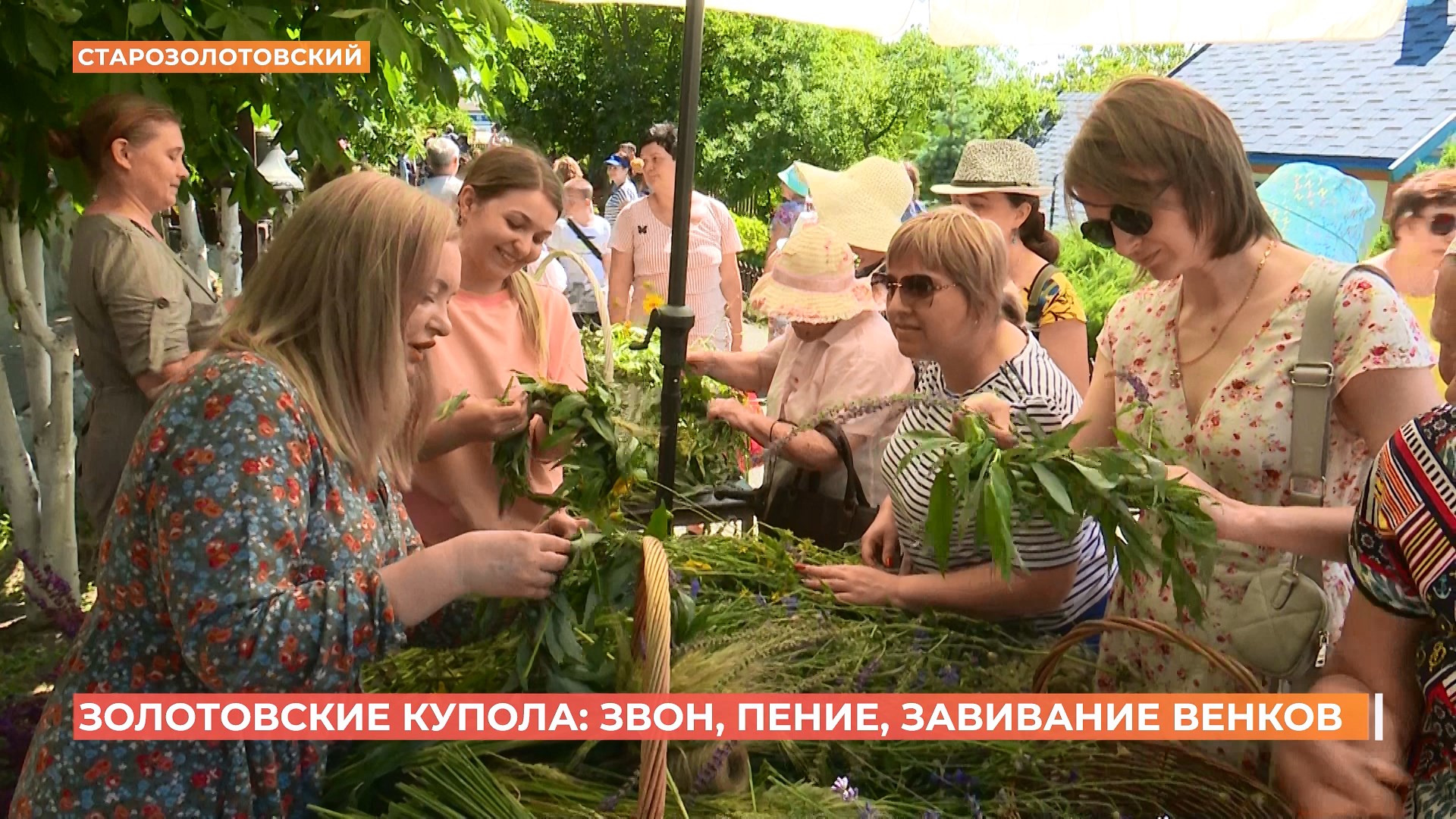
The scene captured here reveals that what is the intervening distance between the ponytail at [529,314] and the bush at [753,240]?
11262 mm

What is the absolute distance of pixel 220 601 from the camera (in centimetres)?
117

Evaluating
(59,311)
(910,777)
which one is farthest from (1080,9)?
(59,311)

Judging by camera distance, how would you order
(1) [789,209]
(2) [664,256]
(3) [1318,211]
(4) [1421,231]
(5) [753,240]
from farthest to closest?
(5) [753,240]
(1) [789,209]
(2) [664,256]
(3) [1318,211]
(4) [1421,231]

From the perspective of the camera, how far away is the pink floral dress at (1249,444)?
1.52 meters

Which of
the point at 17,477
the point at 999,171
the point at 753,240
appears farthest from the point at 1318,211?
the point at 753,240

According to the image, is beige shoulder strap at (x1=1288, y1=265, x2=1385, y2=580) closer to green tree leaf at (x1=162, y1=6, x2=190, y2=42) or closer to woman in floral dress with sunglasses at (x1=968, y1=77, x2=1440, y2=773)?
woman in floral dress with sunglasses at (x1=968, y1=77, x2=1440, y2=773)

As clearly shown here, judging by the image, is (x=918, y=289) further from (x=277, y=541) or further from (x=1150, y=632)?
(x=277, y=541)

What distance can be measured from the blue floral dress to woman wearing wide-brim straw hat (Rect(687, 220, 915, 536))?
54.6 inches

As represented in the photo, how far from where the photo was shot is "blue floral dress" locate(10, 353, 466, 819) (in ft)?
3.85

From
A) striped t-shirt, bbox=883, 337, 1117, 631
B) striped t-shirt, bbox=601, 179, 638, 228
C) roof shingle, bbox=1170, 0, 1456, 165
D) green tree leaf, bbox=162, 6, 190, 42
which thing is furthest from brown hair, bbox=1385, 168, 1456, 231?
striped t-shirt, bbox=601, 179, 638, 228

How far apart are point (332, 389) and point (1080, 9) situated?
8.17ft

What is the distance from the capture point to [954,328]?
204 cm

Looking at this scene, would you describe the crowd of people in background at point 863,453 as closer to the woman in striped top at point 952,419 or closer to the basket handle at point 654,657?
the woman in striped top at point 952,419

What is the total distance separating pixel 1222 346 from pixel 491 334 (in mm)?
1433
